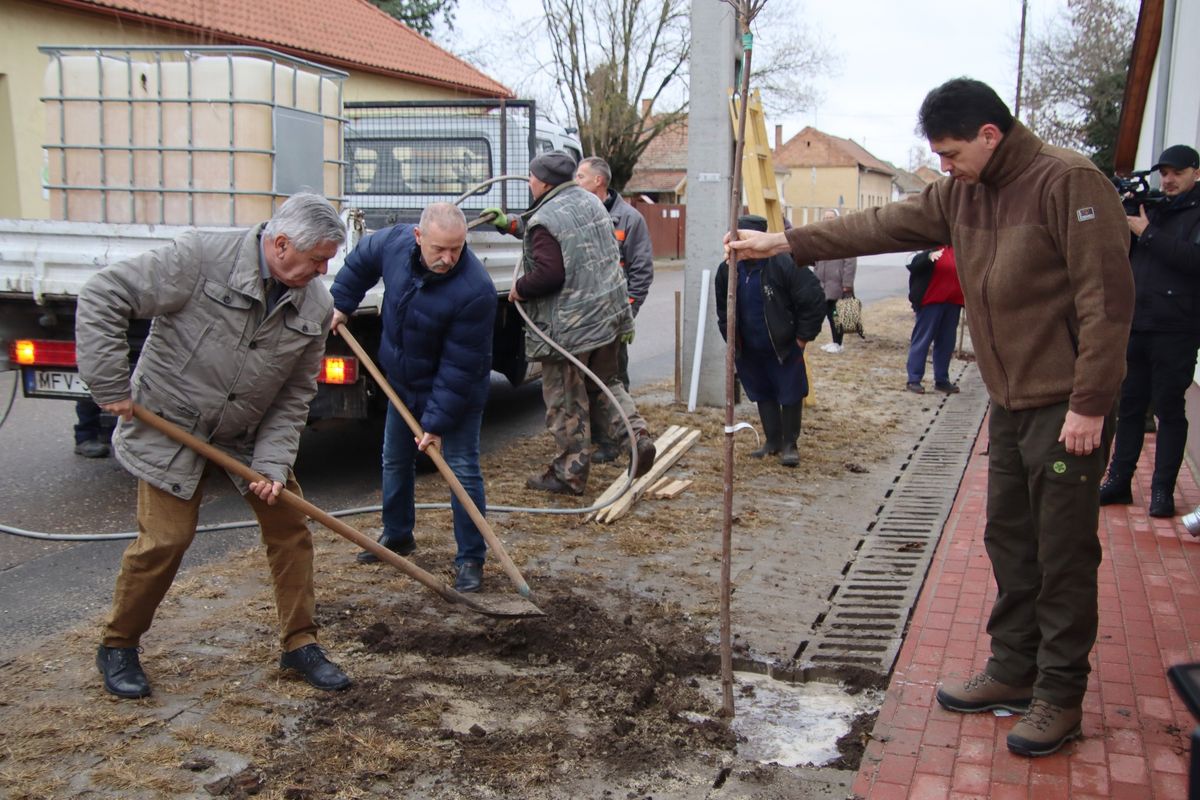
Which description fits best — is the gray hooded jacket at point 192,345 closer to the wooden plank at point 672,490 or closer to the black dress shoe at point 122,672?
the black dress shoe at point 122,672

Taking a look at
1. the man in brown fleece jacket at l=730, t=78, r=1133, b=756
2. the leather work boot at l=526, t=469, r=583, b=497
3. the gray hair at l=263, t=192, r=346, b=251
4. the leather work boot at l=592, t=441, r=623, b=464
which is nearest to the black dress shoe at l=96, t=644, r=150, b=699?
the gray hair at l=263, t=192, r=346, b=251

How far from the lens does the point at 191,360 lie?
146 inches

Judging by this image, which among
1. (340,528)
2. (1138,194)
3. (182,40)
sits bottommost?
(340,528)

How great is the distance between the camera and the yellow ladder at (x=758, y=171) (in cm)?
937

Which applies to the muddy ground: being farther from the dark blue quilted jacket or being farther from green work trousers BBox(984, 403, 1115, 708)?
the dark blue quilted jacket

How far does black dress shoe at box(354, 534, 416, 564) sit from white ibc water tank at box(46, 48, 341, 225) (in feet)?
7.54

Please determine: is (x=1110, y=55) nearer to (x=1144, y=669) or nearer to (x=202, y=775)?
(x=1144, y=669)

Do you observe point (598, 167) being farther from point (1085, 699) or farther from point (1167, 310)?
point (1085, 699)

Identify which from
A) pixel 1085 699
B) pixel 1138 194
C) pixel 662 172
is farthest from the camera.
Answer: pixel 662 172

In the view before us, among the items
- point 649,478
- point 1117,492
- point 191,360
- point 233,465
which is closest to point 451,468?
point 233,465

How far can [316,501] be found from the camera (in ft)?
21.9

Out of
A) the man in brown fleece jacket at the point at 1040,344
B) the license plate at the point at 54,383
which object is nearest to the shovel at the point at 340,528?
the man in brown fleece jacket at the point at 1040,344

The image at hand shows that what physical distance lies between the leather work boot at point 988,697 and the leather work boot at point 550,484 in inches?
129

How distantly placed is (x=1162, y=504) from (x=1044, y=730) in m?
3.15
